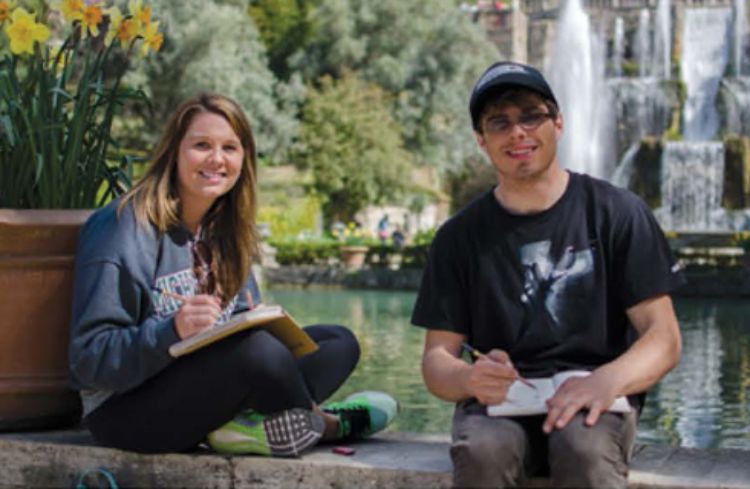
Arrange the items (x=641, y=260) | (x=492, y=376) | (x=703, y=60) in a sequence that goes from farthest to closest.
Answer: (x=703, y=60)
(x=641, y=260)
(x=492, y=376)

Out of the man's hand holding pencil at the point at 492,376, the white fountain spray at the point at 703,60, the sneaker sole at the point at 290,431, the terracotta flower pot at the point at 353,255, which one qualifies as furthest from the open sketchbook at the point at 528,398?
the white fountain spray at the point at 703,60

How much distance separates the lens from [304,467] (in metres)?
3.04

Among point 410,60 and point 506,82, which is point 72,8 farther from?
point 410,60

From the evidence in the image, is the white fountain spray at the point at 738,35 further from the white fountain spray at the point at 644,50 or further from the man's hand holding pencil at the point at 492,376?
the man's hand holding pencil at the point at 492,376

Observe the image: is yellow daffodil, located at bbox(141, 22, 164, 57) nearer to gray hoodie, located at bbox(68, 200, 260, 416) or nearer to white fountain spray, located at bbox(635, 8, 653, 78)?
gray hoodie, located at bbox(68, 200, 260, 416)

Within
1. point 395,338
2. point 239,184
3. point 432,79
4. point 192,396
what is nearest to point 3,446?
point 192,396

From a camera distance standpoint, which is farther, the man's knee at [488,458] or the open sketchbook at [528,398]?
the open sketchbook at [528,398]

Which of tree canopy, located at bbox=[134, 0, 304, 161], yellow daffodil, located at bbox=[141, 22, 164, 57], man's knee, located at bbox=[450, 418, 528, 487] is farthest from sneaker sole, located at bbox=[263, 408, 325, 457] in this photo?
tree canopy, located at bbox=[134, 0, 304, 161]

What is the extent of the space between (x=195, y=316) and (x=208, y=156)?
48 centimetres

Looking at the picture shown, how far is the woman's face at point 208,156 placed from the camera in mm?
3188

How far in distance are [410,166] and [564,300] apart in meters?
32.4

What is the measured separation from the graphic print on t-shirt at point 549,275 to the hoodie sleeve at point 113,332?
32.1 inches

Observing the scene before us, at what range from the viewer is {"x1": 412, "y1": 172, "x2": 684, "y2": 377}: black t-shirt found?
277 centimetres

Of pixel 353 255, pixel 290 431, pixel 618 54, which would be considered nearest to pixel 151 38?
pixel 290 431
